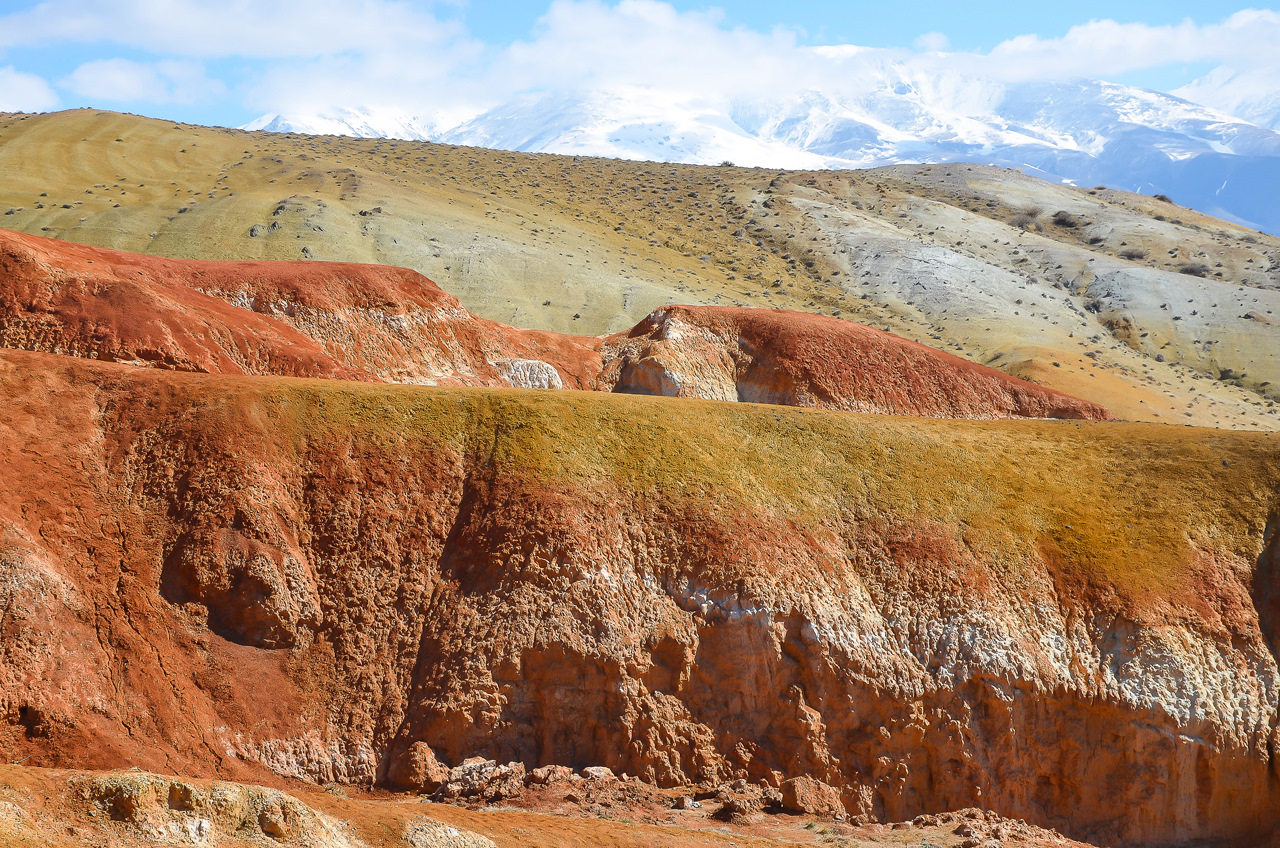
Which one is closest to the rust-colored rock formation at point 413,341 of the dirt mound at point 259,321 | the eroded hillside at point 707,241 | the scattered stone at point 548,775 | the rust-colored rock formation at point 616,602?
the dirt mound at point 259,321

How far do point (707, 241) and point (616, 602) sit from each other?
7032cm

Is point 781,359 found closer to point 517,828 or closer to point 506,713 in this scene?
point 506,713

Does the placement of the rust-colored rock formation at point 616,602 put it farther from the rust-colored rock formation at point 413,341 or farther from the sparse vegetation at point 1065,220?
the sparse vegetation at point 1065,220

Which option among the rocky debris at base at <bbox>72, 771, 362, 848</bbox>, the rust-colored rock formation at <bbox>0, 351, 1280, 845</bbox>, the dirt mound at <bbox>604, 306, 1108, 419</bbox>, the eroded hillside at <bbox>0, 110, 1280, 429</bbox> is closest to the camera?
the rocky debris at base at <bbox>72, 771, 362, 848</bbox>

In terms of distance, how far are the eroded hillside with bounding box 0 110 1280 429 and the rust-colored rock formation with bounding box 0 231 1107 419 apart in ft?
65.9

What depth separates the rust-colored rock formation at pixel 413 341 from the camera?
27.9 metres

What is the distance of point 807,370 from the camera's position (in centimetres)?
4216

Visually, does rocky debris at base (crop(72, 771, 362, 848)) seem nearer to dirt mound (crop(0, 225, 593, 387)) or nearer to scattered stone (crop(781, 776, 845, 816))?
scattered stone (crop(781, 776, 845, 816))

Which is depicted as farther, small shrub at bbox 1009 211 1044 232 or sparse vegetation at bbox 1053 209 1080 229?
sparse vegetation at bbox 1053 209 1080 229

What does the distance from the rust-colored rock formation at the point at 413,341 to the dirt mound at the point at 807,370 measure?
0.20 feet

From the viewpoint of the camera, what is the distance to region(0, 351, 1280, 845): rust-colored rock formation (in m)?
20.2

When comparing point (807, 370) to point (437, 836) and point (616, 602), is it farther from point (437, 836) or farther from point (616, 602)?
point (437, 836)

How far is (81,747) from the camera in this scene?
701 inches

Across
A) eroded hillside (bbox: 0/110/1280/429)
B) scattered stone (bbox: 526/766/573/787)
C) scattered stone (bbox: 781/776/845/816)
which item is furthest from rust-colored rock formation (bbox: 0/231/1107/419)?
eroded hillside (bbox: 0/110/1280/429)
